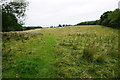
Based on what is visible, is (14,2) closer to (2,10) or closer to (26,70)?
(2,10)

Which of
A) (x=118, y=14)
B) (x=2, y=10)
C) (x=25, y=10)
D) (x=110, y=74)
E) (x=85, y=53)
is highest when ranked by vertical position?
(x=118, y=14)

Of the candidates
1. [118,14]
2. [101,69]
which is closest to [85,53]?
[101,69]

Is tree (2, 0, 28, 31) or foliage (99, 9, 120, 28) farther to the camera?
foliage (99, 9, 120, 28)

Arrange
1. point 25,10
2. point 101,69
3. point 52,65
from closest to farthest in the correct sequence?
point 101,69, point 52,65, point 25,10

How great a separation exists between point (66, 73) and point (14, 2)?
53.5 ft

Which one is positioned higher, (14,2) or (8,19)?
(14,2)

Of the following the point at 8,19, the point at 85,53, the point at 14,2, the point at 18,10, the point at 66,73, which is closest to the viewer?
the point at 66,73

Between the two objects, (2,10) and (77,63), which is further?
(2,10)

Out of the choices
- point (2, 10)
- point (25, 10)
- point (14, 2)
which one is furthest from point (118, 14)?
point (2, 10)

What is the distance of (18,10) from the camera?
15.6 metres

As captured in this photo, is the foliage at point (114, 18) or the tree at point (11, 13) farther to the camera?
the foliage at point (114, 18)

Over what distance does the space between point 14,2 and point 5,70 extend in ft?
48.6

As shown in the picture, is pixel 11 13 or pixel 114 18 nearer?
pixel 11 13

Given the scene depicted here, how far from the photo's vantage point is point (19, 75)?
347cm
